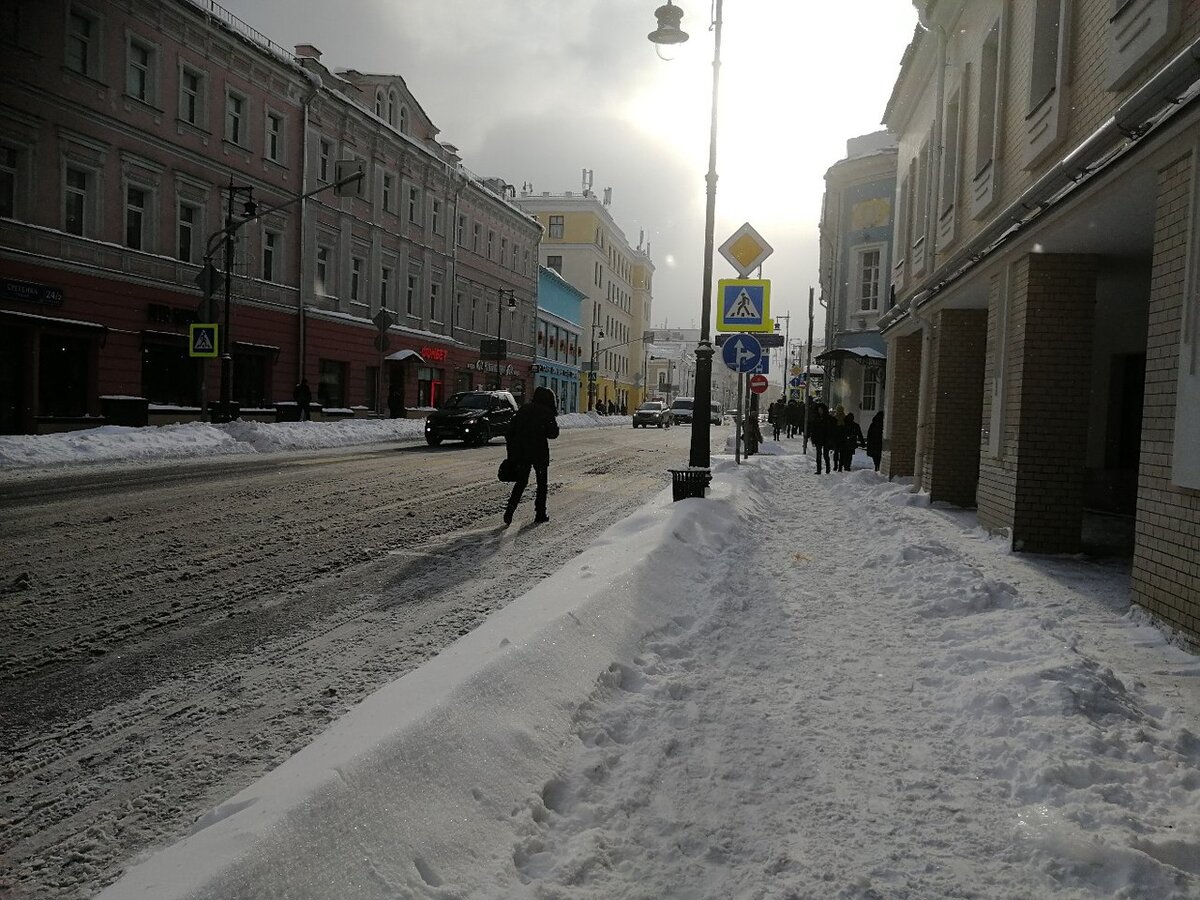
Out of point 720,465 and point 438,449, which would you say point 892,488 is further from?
point 438,449

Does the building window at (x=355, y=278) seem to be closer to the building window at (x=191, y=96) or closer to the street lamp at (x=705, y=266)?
the building window at (x=191, y=96)

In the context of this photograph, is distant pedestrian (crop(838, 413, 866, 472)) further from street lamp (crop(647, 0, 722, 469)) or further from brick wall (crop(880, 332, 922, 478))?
street lamp (crop(647, 0, 722, 469))

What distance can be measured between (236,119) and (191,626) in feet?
85.0

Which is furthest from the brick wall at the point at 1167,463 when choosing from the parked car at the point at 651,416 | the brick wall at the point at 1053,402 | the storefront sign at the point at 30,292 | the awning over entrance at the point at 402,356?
the parked car at the point at 651,416

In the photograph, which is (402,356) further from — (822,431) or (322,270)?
(822,431)

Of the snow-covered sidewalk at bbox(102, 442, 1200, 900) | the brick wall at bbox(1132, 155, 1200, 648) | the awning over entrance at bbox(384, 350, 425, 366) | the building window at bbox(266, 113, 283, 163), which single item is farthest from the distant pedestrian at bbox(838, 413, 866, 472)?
the awning over entrance at bbox(384, 350, 425, 366)

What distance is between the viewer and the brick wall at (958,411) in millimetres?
12094

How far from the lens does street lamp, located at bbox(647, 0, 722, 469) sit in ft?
36.5

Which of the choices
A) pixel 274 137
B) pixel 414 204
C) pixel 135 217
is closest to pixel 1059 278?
pixel 135 217

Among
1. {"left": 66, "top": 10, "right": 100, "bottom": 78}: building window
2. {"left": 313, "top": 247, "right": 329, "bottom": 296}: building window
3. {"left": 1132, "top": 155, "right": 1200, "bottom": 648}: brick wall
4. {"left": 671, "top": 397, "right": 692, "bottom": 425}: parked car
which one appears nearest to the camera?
{"left": 1132, "top": 155, "right": 1200, "bottom": 648}: brick wall

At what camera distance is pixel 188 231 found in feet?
78.9

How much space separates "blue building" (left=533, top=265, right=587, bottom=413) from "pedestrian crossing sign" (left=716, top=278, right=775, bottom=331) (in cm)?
4189

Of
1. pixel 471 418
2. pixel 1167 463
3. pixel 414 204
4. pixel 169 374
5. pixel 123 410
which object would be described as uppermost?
pixel 414 204

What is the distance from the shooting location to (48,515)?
849 cm
